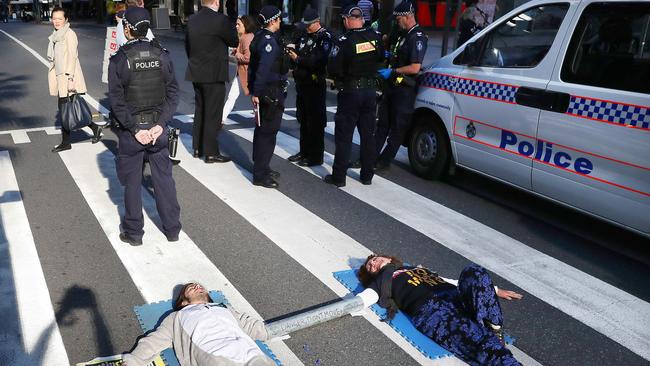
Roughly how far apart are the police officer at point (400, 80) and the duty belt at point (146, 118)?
2.73 metres

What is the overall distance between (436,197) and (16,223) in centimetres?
399

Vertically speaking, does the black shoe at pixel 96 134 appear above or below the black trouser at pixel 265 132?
below

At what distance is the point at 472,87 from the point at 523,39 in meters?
0.65

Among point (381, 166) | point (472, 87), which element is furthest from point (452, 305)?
point (381, 166)

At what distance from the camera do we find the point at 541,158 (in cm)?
507

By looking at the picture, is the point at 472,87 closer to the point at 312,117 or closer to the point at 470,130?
the point at 470,130

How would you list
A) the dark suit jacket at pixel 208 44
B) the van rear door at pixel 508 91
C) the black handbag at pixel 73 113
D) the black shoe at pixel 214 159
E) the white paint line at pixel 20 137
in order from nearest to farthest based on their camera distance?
the van rear door at pixel 508 91 < the dark suit jacket at pixel 208 44 < the black handbag at pixel 73 113 < the black shoe at pixel 214 159 < the white paint line at pixel 20 137

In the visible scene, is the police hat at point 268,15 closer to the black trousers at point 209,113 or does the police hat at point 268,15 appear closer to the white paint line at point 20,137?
the black trousers at point 209,113

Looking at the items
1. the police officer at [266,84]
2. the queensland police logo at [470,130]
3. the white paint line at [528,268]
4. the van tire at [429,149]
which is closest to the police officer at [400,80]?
the van tire at [429,149]

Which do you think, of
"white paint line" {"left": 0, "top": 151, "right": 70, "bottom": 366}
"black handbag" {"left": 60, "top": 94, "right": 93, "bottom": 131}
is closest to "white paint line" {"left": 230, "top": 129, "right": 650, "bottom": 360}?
"white paint line" {"left": 0, "top": 151, "right": 70, "bottom": 366}

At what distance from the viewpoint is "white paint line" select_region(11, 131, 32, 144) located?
774 cm

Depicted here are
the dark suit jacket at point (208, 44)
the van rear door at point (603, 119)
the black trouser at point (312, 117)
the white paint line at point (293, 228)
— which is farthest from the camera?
the black trouser at point (312, 117)

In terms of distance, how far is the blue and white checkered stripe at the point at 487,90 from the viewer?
531cm

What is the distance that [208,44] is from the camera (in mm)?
6715
